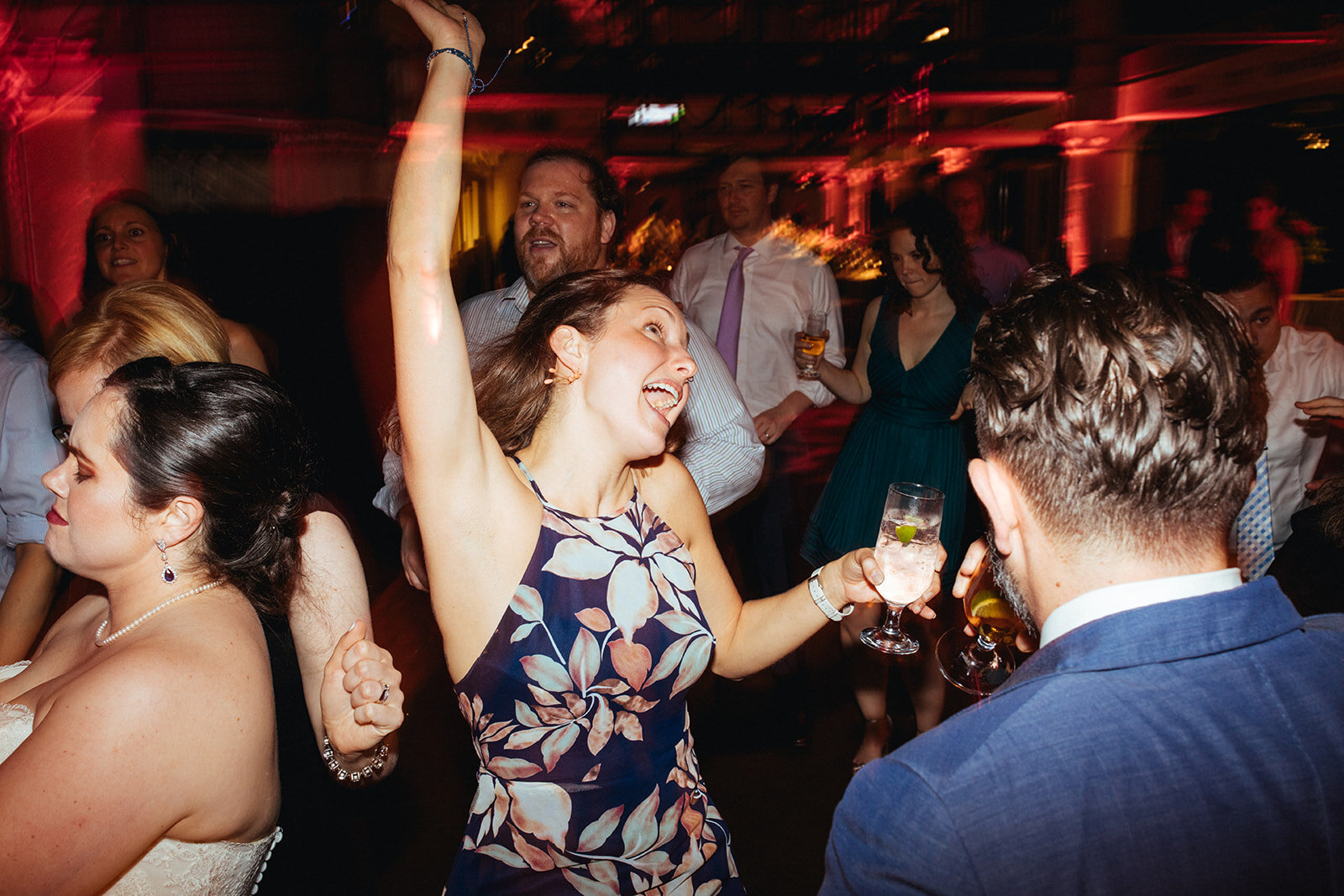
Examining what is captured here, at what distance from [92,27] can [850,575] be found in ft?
21.1

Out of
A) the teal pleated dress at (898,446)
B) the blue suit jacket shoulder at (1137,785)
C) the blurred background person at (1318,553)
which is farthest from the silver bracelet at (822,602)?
the blurred background person at (1318,553)

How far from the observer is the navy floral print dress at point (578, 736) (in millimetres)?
1312

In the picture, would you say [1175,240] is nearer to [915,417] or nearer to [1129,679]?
[915,417]

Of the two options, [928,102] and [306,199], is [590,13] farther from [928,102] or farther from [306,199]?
[306,199]

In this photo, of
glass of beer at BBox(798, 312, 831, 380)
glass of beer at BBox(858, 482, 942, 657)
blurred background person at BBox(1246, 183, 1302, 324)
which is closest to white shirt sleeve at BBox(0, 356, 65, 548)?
glass of beer at BBox(858, 482, 942, 657)

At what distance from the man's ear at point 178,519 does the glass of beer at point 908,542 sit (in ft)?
3.97

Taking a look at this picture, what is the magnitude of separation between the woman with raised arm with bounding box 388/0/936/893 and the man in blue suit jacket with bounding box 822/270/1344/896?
599 mm

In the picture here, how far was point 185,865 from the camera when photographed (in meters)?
1.22

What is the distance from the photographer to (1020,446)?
970mm

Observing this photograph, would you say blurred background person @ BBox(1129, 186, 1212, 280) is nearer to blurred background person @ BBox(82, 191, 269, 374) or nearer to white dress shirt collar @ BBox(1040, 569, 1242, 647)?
white dress shirt collar @ BBox(1040, 569, 1242, 647)

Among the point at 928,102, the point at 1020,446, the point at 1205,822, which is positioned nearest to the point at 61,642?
the point at 1020,446

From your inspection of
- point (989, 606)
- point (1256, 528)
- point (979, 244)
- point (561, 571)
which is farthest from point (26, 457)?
point (979, 244)

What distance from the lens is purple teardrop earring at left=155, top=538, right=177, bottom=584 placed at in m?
1.33

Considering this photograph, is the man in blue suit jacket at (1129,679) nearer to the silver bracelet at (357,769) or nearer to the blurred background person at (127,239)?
the silver bracelet at (357,769)
